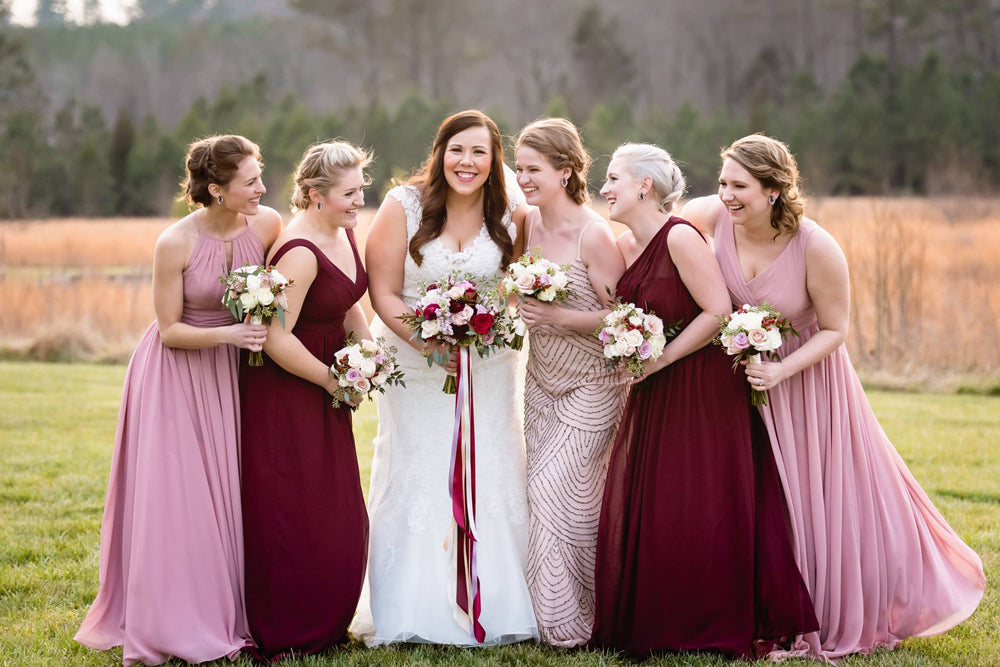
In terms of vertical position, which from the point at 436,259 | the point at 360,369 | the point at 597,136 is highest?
the point at 597,136

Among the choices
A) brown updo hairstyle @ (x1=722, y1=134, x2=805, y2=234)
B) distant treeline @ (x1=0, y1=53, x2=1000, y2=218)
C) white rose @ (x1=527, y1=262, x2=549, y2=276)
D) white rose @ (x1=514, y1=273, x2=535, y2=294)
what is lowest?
white rose @ (x1=514, y1=273, x2=535, y2=294)

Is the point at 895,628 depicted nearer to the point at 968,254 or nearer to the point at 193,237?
the point at 193,237

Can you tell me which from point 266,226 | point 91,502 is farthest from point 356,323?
point 91,502

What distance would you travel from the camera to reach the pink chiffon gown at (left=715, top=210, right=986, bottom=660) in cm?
517

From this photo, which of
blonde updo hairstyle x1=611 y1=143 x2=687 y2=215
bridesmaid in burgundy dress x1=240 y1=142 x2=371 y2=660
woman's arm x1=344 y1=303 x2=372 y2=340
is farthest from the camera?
woman's arm x1=344 y1=303 x2=372 y2=340

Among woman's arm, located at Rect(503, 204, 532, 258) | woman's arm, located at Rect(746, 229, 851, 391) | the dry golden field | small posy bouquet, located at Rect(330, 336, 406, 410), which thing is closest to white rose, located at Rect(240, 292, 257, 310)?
small posy bouquet, located at Rect(330, 336, 406, 410)

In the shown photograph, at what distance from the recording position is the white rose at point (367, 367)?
503 centimetres

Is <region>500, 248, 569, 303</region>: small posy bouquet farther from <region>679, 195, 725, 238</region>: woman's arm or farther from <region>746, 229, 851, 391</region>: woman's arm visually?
<region>746, 229, 851, 391</region>: woman's arm

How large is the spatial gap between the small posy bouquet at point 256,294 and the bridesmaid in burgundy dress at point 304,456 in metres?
0.15

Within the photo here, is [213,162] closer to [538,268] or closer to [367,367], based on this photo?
[367,367]

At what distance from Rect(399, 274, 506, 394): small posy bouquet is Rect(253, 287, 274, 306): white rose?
73 cm

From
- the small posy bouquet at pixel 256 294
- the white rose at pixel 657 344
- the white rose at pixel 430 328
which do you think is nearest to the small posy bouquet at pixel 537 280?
the white rose at pixel 430 328

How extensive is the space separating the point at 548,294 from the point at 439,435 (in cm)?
110

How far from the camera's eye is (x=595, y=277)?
5488mm
